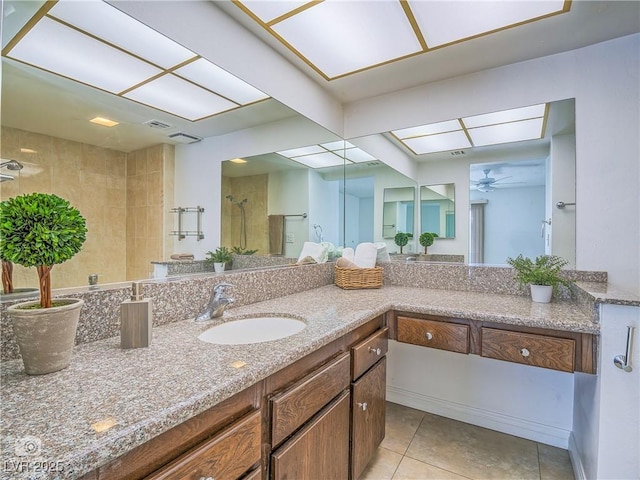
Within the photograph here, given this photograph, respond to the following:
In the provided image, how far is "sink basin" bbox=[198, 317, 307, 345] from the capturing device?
1240 mm

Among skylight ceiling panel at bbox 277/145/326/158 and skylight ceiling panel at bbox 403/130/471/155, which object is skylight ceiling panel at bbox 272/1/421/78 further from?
skylight ceiling panel at bbox 403/130/471/155

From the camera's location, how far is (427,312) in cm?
155

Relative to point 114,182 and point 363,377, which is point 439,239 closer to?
point 363,377

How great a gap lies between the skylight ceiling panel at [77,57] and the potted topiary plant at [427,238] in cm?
189

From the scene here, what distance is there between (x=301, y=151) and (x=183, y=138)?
94cm

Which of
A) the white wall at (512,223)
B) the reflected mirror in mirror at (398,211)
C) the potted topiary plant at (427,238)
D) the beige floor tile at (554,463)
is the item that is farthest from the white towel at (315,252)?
the beige floor tile at (554,463)

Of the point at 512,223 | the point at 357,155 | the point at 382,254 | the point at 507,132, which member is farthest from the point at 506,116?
the point at 382,254

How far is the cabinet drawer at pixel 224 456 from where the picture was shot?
0.64 meters

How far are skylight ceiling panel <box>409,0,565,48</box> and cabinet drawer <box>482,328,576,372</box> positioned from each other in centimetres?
144

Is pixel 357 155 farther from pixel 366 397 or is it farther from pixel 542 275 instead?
pixel 366 397

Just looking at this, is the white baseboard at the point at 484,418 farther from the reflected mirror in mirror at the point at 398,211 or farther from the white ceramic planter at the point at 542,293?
the reflected mirror in mirror at the point at 398,211

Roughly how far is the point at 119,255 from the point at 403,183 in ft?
6.41

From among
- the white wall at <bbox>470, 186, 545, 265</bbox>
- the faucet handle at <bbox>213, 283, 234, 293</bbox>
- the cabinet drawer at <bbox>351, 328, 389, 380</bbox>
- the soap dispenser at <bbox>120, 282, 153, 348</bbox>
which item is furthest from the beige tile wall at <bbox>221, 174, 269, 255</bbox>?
the white wall at <bbox>470, 186, 545, 265</bbox>

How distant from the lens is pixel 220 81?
1550 mm
